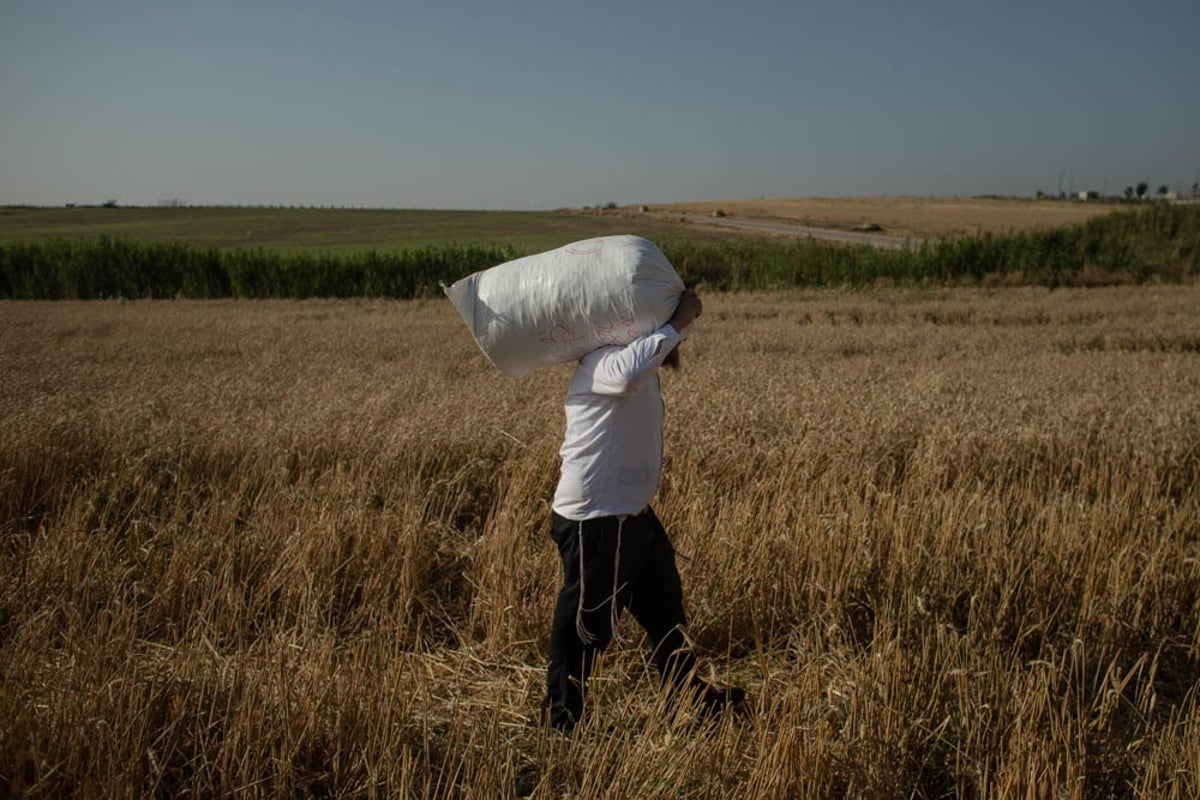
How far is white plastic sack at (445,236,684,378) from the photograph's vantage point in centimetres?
270

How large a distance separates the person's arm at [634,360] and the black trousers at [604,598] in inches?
19.2

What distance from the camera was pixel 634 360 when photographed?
8.36 ft

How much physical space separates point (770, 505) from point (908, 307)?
1407cm

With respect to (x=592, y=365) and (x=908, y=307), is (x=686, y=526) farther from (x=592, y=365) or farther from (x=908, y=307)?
(x=908, y=307)

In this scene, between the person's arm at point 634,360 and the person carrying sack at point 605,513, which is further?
the person carrying sack at point 605,513

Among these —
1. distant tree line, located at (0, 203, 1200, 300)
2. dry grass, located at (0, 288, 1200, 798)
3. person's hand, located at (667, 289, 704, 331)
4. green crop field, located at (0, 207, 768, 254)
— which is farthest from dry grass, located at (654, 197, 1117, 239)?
person's hand, located at (667, 289, 704, 331)

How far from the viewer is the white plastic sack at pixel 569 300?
2695 millimetres

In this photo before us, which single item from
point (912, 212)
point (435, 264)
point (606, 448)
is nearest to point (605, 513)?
point (606, 448)

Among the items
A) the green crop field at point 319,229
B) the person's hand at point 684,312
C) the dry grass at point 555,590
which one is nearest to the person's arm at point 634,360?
the person's hand at point 684,312

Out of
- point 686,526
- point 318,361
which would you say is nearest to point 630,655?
point 686,526

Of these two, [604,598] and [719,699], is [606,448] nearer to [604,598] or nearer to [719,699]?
[604,598]

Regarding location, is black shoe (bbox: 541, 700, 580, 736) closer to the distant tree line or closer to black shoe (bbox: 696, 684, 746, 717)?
black shoe (bbox: 696, 684, 746, 717)

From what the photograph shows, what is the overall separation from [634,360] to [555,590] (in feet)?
4.94

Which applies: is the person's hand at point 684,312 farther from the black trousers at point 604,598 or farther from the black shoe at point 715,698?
the black shoe at point 715,698
